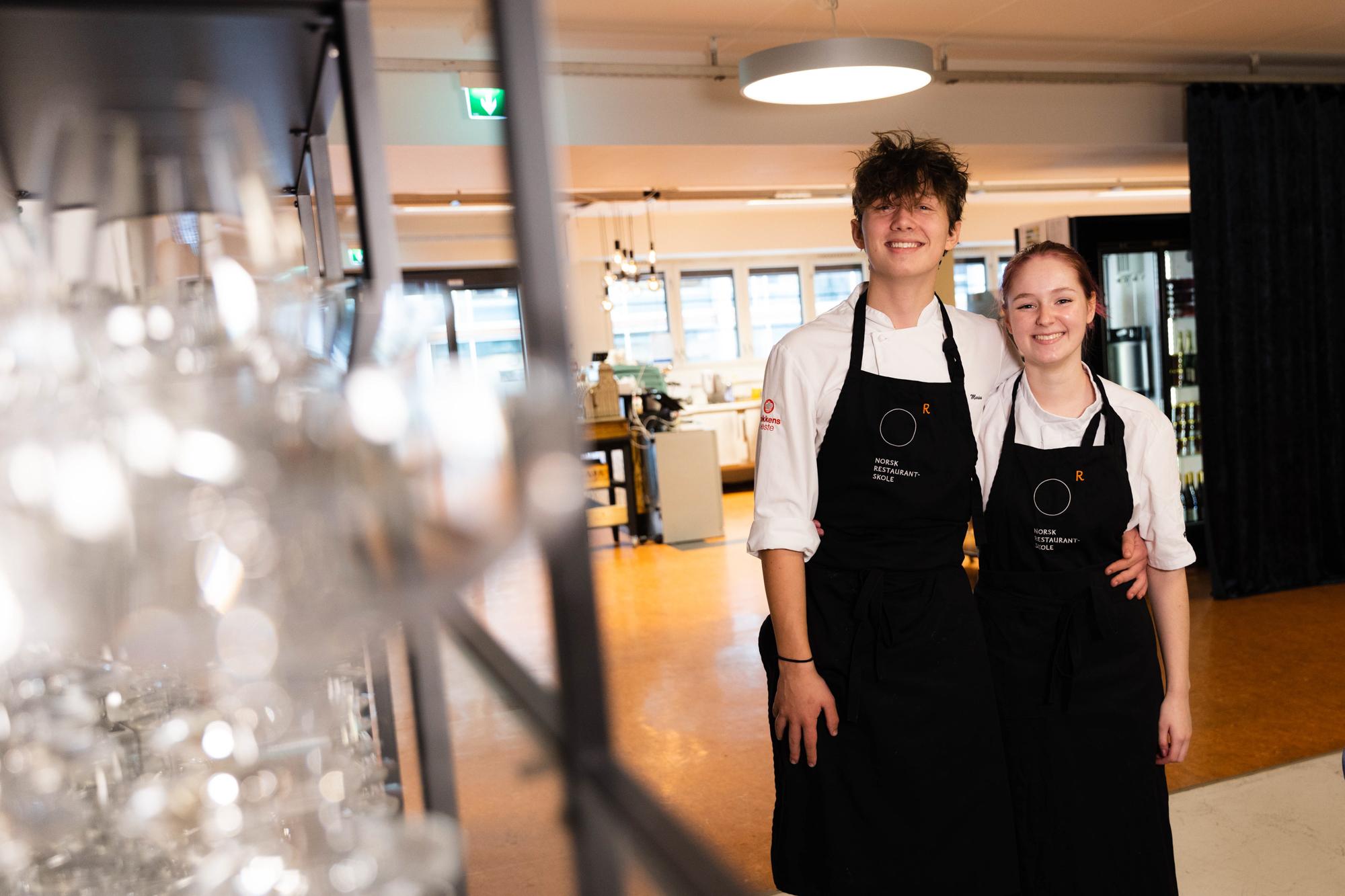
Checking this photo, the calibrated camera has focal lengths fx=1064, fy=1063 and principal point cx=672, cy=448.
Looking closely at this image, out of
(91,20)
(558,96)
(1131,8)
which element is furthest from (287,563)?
(1131,8)

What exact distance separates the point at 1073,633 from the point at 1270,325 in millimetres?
4634

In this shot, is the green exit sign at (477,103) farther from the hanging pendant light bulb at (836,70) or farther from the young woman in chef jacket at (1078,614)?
the young woman in chef jacket at (1078,614)

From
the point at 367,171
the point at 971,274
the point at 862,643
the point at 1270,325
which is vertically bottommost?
the point at 862,643

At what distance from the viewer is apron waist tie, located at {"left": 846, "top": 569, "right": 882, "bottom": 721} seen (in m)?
2.00

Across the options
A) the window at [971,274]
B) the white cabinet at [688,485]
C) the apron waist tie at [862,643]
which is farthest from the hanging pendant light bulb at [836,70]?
the window at [971,274]

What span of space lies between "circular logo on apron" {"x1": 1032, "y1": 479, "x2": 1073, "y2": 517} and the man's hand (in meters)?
0.16

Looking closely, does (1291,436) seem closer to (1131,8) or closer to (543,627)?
(1131,8)

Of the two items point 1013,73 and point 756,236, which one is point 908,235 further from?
point 756,236

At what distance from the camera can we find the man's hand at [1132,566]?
6.90ft

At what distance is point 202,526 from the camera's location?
2.00 feet

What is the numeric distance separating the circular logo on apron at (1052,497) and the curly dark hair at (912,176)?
55 cm

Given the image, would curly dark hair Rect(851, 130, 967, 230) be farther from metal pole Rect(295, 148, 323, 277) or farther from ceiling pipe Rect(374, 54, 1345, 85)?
ceiling pipe Rect(374, 54, 1345, 85)

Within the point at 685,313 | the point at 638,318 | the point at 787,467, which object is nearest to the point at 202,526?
the point at 787,467

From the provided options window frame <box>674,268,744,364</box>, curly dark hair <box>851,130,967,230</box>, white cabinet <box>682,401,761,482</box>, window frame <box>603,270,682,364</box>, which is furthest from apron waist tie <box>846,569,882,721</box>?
window frame <box>674,268,744,364</box>
